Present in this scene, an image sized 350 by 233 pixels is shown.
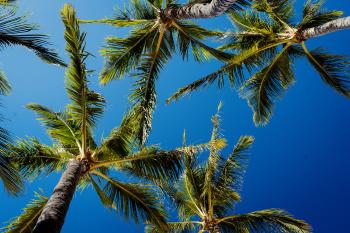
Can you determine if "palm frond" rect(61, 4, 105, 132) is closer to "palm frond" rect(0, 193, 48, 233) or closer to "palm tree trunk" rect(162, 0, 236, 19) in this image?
"palm frond" rect(0, 193, 48, 233)

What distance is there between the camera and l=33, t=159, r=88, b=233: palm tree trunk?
Answer: 247 inches

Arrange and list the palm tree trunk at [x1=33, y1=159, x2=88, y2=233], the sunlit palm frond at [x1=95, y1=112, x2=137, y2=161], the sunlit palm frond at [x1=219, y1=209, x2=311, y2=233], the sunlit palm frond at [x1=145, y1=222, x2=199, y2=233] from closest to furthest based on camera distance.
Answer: the palm tree trunk at [x1=33, y1=159, x2=88, y2=233]
the sunlit palm frond at [x1=95, y1=112, x2=137, y2=161]
the sunlit palm frond at [x1=219, y1=209, x2=311, y2=233]
the sunlit palm frond at [x1=145, y1=222, x2=199, y2=233]

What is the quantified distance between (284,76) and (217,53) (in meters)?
2.52

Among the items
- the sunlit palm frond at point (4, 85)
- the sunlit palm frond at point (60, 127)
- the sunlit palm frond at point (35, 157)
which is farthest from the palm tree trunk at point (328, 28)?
the sunlit palm frond at point (4, 85)

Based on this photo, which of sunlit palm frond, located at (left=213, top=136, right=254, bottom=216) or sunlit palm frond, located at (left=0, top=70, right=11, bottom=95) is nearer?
sunlit palm frond, located at (left=0, top=70, right=11, bottom=95)

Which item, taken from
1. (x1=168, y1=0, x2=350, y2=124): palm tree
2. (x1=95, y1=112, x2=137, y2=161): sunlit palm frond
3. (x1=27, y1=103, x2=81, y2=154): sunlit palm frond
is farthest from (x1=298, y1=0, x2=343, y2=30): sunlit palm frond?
(x1=27, y1=103, x2=81, y2=154): sunlit palm frond

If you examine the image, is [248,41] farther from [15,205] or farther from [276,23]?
[15,205]

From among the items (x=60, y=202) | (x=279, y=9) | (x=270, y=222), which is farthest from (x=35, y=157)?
(x=279, y=9)

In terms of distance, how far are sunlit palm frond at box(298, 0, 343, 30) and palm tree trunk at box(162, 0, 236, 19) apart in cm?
374

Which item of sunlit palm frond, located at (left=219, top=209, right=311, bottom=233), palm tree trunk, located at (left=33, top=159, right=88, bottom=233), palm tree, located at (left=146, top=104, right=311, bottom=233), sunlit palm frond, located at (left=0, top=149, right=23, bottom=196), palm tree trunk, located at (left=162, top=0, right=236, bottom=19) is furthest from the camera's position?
palm tree, located at (left=146, top=104, right=311, bottom=233)

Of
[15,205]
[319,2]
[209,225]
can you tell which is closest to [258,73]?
[319,2]

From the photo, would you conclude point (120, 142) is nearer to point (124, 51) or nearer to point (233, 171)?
point (124, 51)

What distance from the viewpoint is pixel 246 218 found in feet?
37.3

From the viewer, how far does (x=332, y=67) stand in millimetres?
11820
